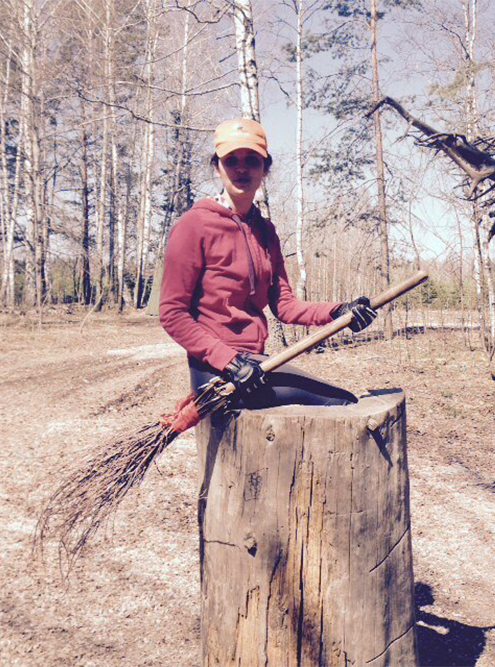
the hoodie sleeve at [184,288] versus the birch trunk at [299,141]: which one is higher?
the birch trunk at [299,141]

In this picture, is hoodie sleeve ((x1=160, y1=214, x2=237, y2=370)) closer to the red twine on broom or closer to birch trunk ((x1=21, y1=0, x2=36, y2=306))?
Answer: the red twine on broom

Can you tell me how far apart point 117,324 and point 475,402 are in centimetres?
1234

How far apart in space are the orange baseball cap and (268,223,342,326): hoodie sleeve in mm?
377

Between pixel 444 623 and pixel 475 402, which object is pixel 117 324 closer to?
pixel 475 402

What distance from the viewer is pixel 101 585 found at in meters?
3.59

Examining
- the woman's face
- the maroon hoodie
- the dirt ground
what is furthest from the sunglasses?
the dirt ground

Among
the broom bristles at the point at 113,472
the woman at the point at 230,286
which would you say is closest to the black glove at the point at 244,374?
the woman at the point at 230,286

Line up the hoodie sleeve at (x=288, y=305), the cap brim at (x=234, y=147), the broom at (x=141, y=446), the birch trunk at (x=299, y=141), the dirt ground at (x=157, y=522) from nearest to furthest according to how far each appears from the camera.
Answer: the broom at (x=141, y=446), the cap brim at (x=234, y=147), the hoodie sleeve at (x=288, y=305), the dirt ground at (x=157, y=522), the birch trunk at (x=299, y=141)

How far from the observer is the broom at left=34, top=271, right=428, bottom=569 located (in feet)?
7.53

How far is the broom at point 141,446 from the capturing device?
7.53ft

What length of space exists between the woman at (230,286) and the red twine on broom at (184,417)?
0.32 ft

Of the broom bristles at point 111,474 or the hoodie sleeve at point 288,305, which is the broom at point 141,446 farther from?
the hoodie sleeve at point 288,305

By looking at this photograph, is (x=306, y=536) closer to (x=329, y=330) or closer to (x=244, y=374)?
(x=244, y=374)

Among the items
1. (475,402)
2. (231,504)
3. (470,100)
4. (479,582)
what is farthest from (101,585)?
(470,100)
